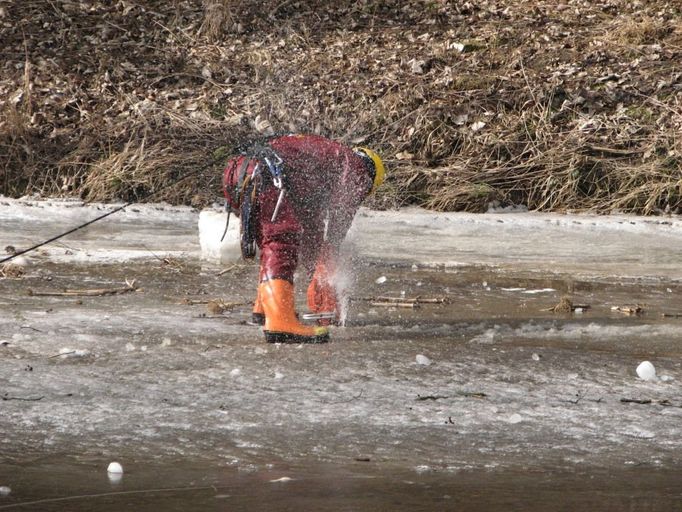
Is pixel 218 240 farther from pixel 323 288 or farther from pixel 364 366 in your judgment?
pixel 364 366

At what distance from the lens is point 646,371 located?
209 inches

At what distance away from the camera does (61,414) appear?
4.59m

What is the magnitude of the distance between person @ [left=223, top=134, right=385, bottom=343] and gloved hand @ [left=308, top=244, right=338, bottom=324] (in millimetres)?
67

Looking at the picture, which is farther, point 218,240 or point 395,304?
point 218,240

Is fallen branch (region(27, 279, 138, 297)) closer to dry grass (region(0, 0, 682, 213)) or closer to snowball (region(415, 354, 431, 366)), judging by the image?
snowball (region(415, 354, 431, 366))

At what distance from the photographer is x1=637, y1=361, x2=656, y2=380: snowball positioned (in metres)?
5.28

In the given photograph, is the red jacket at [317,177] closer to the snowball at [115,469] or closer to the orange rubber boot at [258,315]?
the orange rubber boot at [258,315]

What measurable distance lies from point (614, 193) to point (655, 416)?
7510 mm

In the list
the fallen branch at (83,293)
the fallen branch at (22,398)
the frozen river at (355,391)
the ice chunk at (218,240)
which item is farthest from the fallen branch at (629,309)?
the fallen branch at (22,398)

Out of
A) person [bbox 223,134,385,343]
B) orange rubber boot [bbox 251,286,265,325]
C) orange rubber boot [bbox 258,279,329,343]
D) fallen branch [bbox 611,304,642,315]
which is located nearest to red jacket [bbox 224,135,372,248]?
person [bbox 223,134,385,343]

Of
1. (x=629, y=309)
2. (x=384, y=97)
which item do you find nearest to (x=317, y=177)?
(x=629, y=309)

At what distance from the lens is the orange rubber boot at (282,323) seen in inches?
235

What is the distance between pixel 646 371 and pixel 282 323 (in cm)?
173

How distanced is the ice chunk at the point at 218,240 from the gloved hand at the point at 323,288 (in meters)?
1.93
